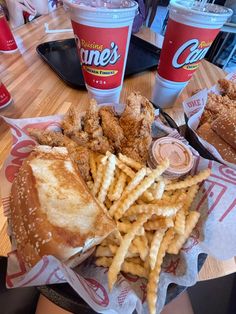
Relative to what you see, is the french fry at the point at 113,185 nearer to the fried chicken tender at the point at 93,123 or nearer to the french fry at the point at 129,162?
the french fry at the point at 129,162

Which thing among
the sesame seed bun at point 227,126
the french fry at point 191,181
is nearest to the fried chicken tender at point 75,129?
the french fry at point 191,181

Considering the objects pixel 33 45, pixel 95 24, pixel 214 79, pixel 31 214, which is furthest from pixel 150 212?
pixel 33 45

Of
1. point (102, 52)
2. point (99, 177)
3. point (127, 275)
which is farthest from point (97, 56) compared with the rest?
point (127, 275)

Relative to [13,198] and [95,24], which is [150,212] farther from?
[95,24]

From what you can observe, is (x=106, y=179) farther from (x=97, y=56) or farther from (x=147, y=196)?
(x=97, y=56)

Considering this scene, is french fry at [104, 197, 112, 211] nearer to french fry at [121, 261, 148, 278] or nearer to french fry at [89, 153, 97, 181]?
french fry at [89, 153, 97, 181]

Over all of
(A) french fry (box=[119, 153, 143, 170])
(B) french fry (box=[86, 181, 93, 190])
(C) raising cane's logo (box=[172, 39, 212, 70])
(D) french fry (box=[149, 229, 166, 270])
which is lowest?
(B) french fry (box=[86, 181, 93, 190])

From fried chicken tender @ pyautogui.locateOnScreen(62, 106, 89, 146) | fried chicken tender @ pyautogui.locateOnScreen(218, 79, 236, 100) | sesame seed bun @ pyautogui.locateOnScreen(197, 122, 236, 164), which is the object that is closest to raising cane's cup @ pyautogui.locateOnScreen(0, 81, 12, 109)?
fried chicken tender @ pyautogui.locateOnScreen(62, 106, 89, 146)
